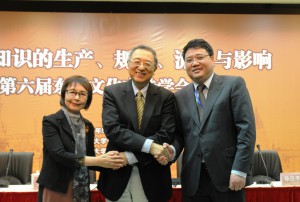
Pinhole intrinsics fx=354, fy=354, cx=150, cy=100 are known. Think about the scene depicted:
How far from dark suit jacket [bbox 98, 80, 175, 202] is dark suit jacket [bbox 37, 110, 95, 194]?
0.20 m

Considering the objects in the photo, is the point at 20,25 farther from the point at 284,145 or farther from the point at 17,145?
the point at 284,145

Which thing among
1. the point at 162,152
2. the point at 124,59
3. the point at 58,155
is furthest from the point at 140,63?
the point at 124,59

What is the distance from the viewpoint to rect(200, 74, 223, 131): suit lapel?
1931 mm

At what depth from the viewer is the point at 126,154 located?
189 cm

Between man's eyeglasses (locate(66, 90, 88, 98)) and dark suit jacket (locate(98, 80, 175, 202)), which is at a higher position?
man's eyeglasses (locate(66, 90, 88, 98))

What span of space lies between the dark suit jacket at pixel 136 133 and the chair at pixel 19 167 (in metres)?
2.16

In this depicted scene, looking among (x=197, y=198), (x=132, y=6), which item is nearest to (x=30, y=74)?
(x=132, y=6)

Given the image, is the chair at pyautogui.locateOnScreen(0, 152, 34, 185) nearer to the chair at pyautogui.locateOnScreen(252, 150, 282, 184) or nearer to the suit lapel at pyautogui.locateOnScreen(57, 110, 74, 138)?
the suit lapel at pyautogui.locateOnScreen(57, 110, 74, 138)

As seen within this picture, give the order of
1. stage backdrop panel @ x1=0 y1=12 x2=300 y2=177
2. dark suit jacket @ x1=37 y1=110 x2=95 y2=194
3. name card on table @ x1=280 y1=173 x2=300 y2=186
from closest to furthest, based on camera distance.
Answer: dark suit jacket @ x1=37 y1=110 x2=95 y2=194 → name card on table @ x1=280 y1=173 x2=300 y2=186 → stage backdrop panel @ x1=0 y1=12 x2=300 y2=177

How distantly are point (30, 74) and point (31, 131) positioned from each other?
779 mm

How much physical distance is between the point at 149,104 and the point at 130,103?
0.35 feet

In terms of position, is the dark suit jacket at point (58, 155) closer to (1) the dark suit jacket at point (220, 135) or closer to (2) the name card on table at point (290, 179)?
(1) the dark suit jacket at point (220, 135)

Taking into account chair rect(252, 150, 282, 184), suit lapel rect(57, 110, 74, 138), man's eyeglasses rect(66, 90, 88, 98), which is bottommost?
chair rect(252, 150, 282, 184)

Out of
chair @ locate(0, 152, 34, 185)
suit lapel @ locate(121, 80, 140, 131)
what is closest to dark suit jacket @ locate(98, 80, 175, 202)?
suit lapel @ locate(121, 80, 140, 131)
